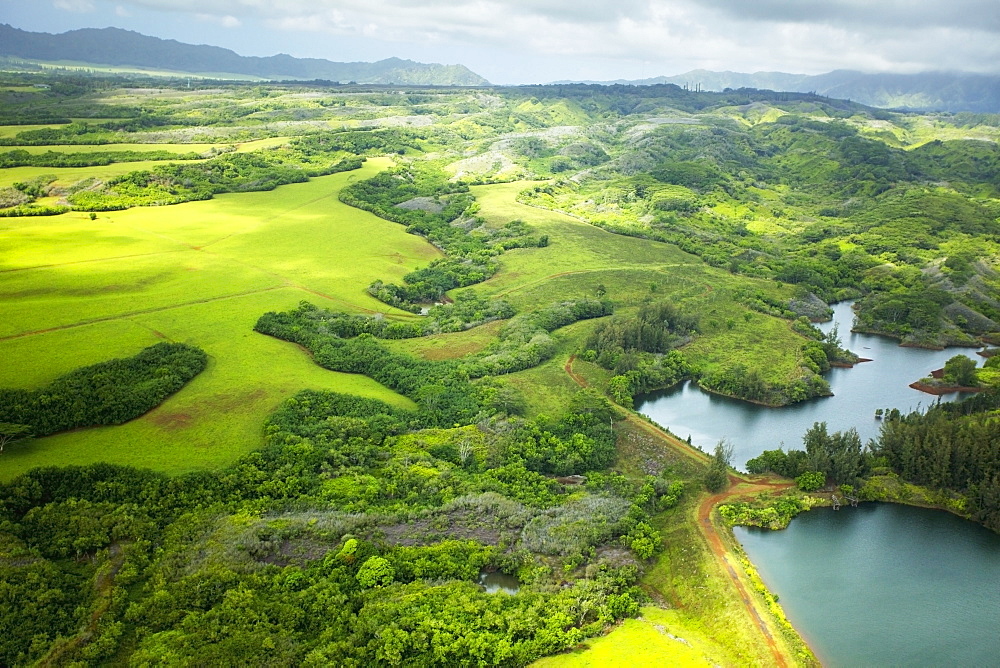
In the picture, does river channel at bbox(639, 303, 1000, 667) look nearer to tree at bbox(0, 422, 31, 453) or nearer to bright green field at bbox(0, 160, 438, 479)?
bright green field at bbox(0, 160, 438, 479)

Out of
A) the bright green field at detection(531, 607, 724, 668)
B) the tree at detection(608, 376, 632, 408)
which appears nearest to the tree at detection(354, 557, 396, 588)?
the bright green field at detection(531, 607, 724, 668)

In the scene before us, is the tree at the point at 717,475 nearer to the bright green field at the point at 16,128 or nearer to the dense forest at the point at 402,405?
the dense forest at the point at 402,405

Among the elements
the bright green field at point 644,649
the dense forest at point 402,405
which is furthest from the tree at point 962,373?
the bright green field at point 644,649

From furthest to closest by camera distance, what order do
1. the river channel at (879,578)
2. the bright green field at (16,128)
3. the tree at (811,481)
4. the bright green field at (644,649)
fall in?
the bright green field at (16,128)
the tree at (811,481)
the river channel at (879,578)
the bright green field at (644,649)

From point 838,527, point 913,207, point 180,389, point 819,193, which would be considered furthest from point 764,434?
point 819,193

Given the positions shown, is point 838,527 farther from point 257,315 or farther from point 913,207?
point 913,207

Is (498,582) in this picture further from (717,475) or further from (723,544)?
(717,475)

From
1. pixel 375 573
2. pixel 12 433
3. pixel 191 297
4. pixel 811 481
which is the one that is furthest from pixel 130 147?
pixel 811 481
